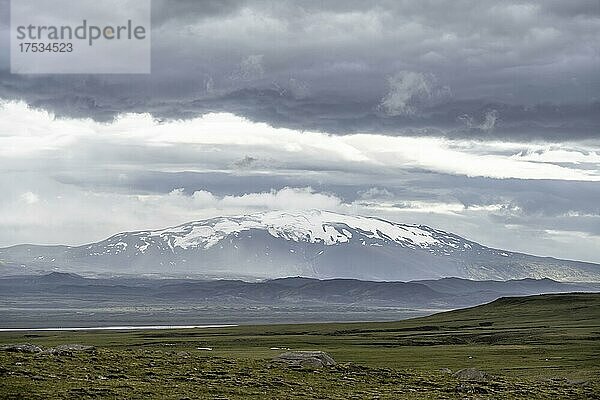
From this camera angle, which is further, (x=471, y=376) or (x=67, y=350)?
(x=471, y=376)

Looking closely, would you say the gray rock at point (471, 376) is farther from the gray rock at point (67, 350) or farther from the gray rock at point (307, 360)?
the gray rock at point (67, 350)

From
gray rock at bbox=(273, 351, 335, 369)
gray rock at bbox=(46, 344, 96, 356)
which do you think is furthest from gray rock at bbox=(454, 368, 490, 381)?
gray rock at bbox=(46, 344, 96, 356)

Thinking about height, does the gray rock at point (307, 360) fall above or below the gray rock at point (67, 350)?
below

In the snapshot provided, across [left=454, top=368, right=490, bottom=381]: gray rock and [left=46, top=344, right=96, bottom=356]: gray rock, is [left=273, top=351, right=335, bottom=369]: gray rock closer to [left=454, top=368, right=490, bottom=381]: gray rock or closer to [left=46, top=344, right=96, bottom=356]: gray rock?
[left=454, top=368, right=490, bottom=381]: gray rock

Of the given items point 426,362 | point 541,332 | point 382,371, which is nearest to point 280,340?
point 541,332

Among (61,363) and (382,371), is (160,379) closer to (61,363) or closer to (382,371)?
(61,363)

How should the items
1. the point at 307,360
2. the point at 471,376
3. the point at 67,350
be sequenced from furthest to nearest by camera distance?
1. the point at 471,376
2. the point at 307,360
3. the point at 67,350

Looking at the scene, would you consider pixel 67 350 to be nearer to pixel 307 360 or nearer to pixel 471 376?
pixel 307 360

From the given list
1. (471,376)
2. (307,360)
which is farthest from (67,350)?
(471,376)

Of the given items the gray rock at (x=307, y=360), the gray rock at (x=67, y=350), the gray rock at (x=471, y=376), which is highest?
the gray rock at (x=67, y=350)

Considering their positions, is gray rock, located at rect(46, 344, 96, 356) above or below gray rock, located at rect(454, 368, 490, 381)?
above

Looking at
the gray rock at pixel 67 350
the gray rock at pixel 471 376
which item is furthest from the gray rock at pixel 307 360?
the gray rock at pixel 67 350

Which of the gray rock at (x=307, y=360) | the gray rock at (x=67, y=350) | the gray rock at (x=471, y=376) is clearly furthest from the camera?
the gray rock at (x=471, y=376)

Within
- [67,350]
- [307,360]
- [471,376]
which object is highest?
[67,350]
